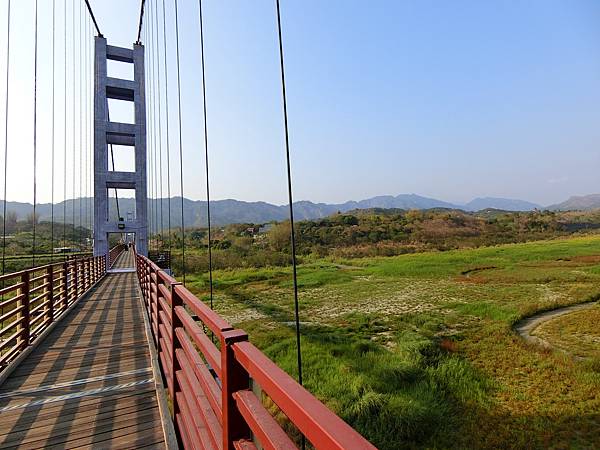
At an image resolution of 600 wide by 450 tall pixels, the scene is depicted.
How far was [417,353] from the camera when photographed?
341 inches

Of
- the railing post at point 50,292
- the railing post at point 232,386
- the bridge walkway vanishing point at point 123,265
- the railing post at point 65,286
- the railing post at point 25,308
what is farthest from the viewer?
the bridge walkway vanishing point at point 123,265

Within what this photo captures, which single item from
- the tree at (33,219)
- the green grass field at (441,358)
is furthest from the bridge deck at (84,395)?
the tree at (33,219)

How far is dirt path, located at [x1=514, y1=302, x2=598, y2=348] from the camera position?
9.98 meters

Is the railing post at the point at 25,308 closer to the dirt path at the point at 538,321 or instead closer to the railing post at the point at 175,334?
the railing post at the point at 175,334

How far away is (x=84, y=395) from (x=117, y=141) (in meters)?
17.8

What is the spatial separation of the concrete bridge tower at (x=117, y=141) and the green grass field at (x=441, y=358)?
224 inches

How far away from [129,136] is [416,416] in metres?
17.8

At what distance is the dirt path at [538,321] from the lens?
32.8 ft

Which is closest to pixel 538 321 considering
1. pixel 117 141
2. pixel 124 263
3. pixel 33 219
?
pixel 33 219

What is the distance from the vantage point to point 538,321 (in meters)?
11.7

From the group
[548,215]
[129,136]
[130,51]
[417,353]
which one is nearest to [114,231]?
[129,136]

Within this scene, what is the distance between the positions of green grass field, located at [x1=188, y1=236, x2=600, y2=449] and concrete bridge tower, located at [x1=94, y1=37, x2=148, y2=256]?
569 cm

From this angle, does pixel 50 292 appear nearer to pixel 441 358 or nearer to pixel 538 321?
pixel 441 358

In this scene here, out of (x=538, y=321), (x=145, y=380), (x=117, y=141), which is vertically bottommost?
(x=538, y=321)
